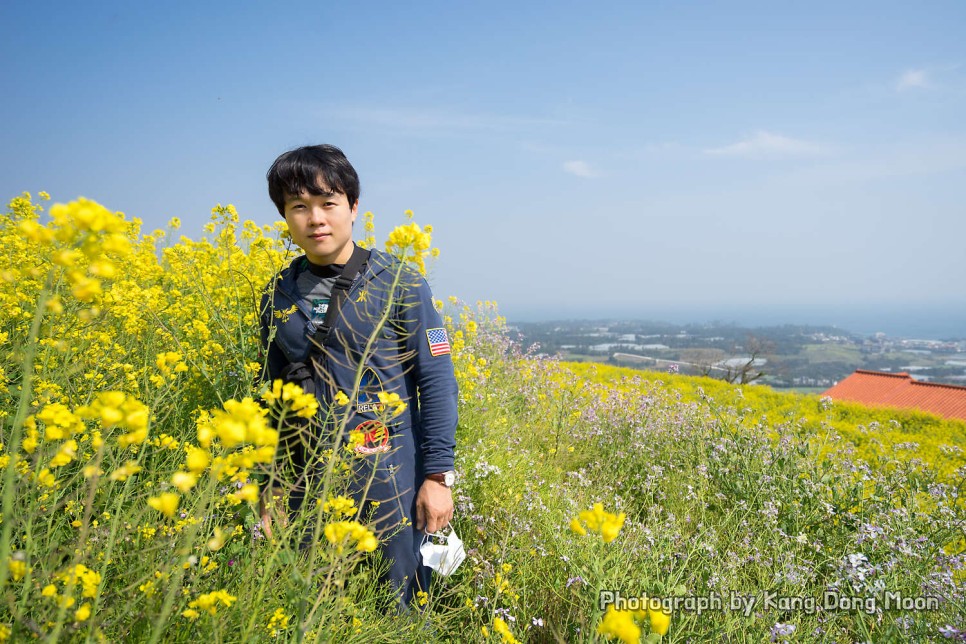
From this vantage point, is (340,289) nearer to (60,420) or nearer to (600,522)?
(60,420)

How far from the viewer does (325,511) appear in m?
1.53

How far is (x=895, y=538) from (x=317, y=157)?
3.10 m

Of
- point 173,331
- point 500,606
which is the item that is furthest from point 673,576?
point 173,331

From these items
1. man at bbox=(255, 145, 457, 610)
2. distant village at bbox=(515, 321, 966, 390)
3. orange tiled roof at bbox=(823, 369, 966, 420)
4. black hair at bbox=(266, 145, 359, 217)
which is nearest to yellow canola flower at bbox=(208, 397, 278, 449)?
man at bbox=(255, 145, 457, 610)

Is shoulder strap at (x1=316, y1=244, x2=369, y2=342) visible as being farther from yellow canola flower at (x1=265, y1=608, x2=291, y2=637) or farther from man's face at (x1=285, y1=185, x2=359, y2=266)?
yellow canola flower at (x1=265, y1=608, x2=291, y2=637)

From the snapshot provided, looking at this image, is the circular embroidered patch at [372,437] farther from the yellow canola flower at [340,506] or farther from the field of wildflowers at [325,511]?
the yellow canola flower at [340,506]

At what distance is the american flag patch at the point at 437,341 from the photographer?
204 centimetres

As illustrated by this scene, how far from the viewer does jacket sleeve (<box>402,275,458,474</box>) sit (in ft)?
6.61

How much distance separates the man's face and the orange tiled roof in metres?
13.9

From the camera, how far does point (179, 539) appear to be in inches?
54.2

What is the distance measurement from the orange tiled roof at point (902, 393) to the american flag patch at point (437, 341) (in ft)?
44.3

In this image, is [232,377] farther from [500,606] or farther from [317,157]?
[500,606]

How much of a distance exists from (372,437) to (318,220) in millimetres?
856

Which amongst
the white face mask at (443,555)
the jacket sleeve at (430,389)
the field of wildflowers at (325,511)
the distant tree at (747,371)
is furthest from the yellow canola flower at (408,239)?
the distant tree at (747,371)
